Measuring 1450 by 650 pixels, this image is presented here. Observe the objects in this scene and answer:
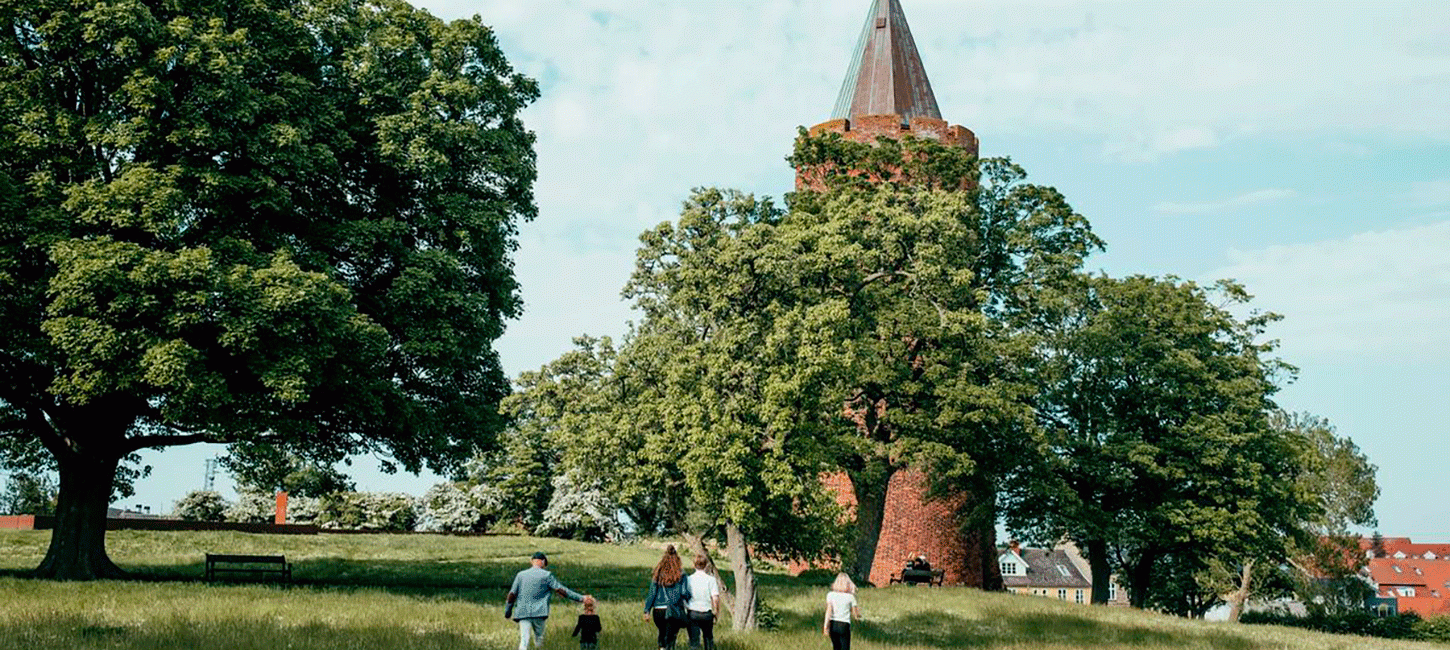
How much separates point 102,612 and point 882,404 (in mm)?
20180

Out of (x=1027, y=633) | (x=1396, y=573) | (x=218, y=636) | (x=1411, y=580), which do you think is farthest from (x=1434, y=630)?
(x=1411, y=580)

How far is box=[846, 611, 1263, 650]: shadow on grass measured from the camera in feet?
84.2

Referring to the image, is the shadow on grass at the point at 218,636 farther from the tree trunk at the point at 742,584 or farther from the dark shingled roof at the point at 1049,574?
the dark shingled roof at the point at 1049,574

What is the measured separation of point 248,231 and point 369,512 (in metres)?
39.6

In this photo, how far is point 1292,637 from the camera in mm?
31953

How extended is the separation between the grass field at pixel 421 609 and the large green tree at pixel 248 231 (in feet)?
12.3

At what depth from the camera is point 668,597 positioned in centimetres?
1652

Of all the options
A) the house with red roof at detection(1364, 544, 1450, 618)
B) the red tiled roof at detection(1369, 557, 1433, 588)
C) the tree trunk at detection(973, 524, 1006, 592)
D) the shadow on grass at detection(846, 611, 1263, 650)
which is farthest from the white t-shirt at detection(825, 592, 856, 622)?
the red tiled roof at detection(1369, 557, 1433, 588)

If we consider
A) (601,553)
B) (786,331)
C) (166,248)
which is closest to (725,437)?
(786,331)

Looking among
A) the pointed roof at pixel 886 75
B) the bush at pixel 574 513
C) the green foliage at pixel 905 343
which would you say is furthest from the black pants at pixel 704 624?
the bush at pixel 574 513

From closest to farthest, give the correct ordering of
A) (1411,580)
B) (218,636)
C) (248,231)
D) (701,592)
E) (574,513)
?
(218,636) → (701,592) → (248,231) → (574,513) → (1411,580)

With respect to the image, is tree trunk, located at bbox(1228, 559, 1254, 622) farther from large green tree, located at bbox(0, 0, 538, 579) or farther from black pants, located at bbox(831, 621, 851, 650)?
black pants, located at bbox(831, 621, 851, 650)

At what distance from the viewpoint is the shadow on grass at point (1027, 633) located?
1010 inches

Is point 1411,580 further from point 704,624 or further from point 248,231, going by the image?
point 704,624
